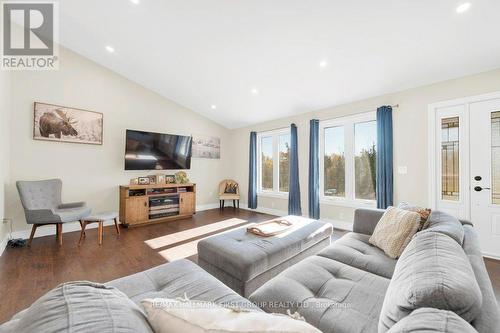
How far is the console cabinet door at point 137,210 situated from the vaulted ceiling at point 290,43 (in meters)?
2.57

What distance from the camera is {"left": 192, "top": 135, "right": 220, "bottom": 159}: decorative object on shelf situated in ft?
19.1

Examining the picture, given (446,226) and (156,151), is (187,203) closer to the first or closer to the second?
(156,151)

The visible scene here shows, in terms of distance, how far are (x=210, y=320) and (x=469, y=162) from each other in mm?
4030

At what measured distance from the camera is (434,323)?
0.57m

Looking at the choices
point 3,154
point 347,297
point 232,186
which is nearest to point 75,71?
point 3,154

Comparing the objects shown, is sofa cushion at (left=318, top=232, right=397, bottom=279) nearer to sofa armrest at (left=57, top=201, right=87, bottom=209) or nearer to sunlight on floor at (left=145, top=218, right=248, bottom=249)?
sunlight on floor at (left=145, top=218, right=248, bottom=249)

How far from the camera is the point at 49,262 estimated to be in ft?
8.65

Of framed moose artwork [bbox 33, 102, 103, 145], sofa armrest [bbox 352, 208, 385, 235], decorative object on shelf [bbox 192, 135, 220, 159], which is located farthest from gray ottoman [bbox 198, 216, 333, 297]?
decorative object on shelf [bbox 192, 135, 220, 159]

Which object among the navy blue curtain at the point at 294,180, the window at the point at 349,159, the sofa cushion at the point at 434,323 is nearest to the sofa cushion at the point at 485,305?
the sofa cushion at the point at 434,323

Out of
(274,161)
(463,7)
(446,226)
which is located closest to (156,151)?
(274,161)

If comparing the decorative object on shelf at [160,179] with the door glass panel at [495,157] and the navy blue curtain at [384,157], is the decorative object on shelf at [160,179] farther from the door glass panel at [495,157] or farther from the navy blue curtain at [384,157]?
the door glass panel at [495,157]

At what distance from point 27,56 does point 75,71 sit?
627 millimetres

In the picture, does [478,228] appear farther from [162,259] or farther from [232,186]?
[232,186]

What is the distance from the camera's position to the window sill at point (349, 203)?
389cm
